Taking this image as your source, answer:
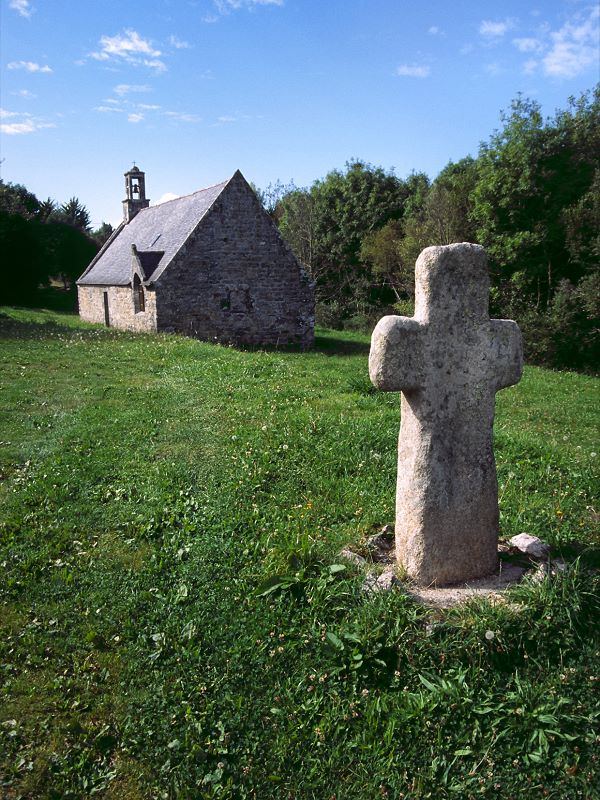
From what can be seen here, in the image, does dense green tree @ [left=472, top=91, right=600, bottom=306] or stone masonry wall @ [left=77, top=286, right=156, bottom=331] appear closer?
stone masonry wall @ [left=77, top=286, right=156, bottom=331]

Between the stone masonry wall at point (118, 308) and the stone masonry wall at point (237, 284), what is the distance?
38.3 inches

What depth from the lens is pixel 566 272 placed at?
2620 centimetres

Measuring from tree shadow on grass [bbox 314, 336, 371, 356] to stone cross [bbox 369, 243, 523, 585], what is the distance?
1668cm

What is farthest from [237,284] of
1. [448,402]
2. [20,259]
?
[20,259]

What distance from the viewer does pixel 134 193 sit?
112 ft

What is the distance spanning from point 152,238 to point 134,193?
849 centimetres

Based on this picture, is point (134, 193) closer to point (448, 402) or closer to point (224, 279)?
point (224, 279)

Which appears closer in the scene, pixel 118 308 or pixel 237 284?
pixel 237 284

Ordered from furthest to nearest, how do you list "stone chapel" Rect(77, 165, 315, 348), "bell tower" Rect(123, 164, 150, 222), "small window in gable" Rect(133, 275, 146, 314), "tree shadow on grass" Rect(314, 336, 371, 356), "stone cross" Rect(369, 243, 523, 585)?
"bell tower" Rect(123, 164, 150, 222)
"small window in gable" Rect(133, 275, 146, 314)
"stone chapel" Rect(77, 165, 315, 348)
"tree shadow on grass" Rect(314, 336, 371, 356)
"stone cross" Rect(369, 243, 523, 585)

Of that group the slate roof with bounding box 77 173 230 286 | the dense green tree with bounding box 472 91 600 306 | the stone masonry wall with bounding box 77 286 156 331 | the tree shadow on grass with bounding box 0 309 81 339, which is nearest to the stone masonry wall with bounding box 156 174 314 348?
the slate roof with bounding box 77 173 230 286

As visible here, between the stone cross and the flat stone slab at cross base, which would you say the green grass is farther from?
the stone cross

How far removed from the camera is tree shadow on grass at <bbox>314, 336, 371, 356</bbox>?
22.4 meters

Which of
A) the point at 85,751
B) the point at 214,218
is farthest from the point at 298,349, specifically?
the point at 85,751

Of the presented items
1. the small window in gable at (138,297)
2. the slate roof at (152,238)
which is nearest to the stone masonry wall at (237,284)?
the slate roof at (152,238)
